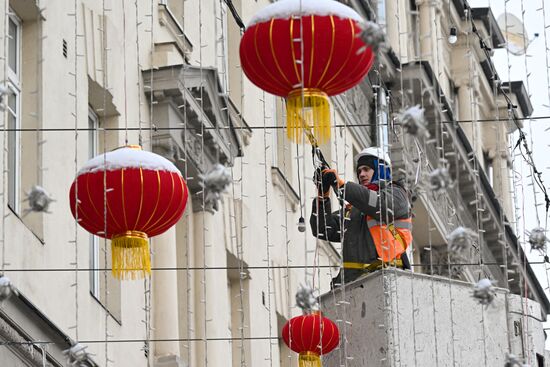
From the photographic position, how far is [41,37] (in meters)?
20.8

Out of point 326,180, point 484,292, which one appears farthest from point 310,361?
point 484,292

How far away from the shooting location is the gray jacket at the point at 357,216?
19.2 meters

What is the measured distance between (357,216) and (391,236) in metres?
0.73

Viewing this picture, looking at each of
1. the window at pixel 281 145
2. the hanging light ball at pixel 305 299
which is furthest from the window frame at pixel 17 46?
the window at pixel 281 145

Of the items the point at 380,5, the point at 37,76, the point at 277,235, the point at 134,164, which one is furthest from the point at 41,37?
the point at 380,5

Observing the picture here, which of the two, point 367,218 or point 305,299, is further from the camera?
point 367,218

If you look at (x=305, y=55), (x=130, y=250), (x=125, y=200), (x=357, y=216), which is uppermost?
(x=305, y=55)

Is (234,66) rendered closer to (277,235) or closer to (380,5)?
(277,235)

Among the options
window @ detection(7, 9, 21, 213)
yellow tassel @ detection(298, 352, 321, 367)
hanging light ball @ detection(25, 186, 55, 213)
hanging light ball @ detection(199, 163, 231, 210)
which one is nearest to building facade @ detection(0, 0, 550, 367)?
window @ detection(7, 9, 21, 213)

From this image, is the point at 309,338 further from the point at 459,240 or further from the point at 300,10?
the point at 459,240

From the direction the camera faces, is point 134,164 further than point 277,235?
No

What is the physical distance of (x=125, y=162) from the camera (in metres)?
18.2

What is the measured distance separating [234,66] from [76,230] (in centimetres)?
690

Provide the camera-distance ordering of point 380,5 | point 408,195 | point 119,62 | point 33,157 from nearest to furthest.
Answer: point 408,195 → point 33,157 → point 119,62 → point 380,5
